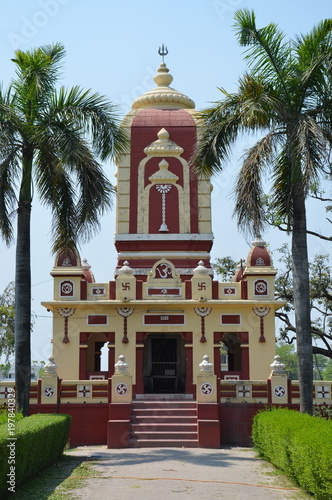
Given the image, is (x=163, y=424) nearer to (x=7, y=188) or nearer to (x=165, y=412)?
(x=165, y=412)

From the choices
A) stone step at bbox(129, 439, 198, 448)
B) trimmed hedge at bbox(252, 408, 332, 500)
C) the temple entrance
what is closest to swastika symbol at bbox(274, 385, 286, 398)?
stone step at bbox(129, 439, 198, 448)

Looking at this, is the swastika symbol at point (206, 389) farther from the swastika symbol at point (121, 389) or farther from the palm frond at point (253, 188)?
the palm frond at point (253, 188)

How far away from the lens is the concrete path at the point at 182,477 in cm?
1068

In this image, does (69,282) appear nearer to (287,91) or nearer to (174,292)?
(174,292)

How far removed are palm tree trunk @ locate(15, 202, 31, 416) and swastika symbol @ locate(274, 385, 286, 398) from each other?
23.2 ft

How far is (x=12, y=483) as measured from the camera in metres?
10.4

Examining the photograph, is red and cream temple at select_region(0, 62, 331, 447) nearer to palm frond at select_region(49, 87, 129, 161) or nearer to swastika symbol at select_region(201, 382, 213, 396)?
swastika symbol at select_region(201, 382, 213, 396)

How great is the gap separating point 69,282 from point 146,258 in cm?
297

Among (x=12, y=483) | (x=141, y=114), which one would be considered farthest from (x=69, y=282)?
(x=12, y=483)

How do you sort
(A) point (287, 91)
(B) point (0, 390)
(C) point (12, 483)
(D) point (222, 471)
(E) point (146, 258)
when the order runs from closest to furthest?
(C) point (12, 483) < (D) point (222, 471) < (A) point (287, 91) < (B) point (0, 390) < (E) point (146, 258)

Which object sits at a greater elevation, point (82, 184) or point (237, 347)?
point (82, 184)

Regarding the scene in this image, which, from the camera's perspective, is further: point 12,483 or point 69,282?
point 69,282

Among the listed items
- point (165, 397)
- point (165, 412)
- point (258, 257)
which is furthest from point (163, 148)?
point (165, 412)

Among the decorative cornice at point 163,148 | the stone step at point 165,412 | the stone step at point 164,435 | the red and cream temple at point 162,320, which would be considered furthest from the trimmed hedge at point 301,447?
the decorative cornice at point 163,148
